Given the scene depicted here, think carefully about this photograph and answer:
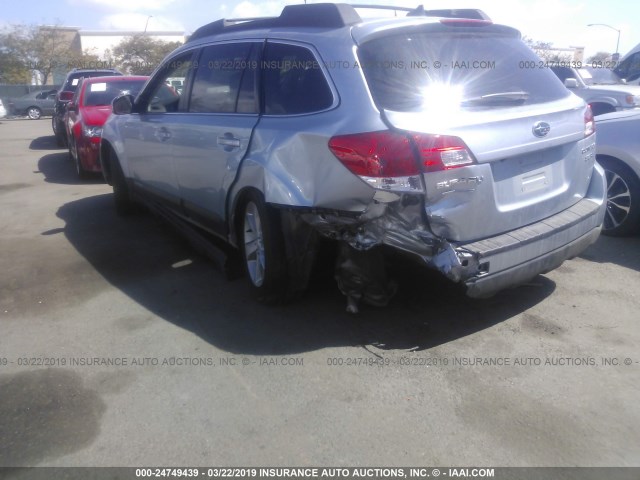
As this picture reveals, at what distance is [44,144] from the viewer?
16297mm

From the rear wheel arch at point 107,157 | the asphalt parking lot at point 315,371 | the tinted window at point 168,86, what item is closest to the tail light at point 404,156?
the asphalt parking lot at point 315,371

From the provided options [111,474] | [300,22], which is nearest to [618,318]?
[300,22]

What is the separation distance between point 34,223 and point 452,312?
5175 mm

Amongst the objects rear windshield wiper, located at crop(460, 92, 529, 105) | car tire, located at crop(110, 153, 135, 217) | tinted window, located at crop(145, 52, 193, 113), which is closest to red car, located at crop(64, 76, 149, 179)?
car tire, located at crop(110, 153, 135, 217)

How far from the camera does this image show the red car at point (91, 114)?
9.49 metres

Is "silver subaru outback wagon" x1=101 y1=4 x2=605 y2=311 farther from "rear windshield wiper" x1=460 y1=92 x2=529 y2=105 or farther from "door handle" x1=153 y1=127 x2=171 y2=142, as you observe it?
"door handle" x1=153 y1=127 x2=171 y2=142

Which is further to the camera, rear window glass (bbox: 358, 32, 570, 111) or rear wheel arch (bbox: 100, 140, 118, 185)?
rear wheel arch (bbox: 100, 140, 118, 185)

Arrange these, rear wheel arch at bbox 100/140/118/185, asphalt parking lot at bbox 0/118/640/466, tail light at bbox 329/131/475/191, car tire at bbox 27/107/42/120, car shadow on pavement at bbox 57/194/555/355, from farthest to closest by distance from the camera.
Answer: car tire at bbox 27/107/42/120
rear wheel arch at bbox 100/140/118/185
car shadow on pavement at bbox 57/194/555/355
tail light at bbox 329/131/475/191
asphalt parking lot at bbox 0/118/640/466

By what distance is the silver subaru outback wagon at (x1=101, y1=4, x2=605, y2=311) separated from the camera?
336 cm

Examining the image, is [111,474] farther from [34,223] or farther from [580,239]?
[34,223]

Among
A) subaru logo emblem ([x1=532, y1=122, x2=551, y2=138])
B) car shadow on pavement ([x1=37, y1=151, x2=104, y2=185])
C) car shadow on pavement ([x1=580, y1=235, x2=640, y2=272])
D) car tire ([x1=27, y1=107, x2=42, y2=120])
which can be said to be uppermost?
subaru logo emblem ([x1=532, y1=122, x2=551, y2=138])

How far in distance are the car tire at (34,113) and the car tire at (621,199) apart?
30.8 meters

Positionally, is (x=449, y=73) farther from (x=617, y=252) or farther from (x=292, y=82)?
(x=617, y=252)

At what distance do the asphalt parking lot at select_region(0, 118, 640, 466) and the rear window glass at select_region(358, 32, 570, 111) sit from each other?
56.9 inches
